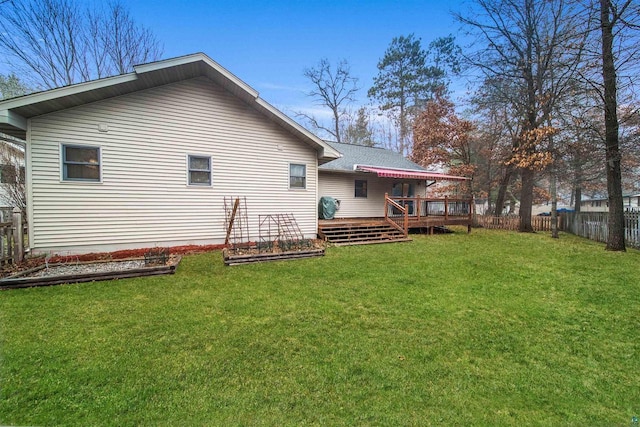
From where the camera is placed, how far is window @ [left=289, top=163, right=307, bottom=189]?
10062mm

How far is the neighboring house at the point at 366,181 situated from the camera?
13164 mm

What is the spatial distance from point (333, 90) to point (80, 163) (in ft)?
74.6

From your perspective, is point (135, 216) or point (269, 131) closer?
point (135, 216)

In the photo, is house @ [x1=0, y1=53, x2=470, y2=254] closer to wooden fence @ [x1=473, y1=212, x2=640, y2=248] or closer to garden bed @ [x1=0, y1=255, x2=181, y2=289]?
garden bed @ [x1=0, y1=255, x2=181, y2=289]

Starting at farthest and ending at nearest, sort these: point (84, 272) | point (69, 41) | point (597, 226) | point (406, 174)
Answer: point (69, 41)
point (406, 174)
point (597, 226)
point (84, 272)

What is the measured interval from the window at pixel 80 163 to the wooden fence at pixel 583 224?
16930 mm

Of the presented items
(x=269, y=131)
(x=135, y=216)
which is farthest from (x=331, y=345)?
(x=269, y=131)

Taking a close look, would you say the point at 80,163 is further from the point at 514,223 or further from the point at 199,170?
the point at 514,223

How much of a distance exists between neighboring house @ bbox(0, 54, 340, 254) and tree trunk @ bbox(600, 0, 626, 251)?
9.29 metres

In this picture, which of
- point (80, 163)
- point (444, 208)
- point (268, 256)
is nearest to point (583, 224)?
point (444, 208)

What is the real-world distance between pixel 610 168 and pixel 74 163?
A: 1652cm

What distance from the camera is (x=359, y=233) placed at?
10.6m

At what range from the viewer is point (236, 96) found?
8914 mm

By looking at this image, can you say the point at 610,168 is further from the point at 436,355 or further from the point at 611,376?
the point at 436,355
